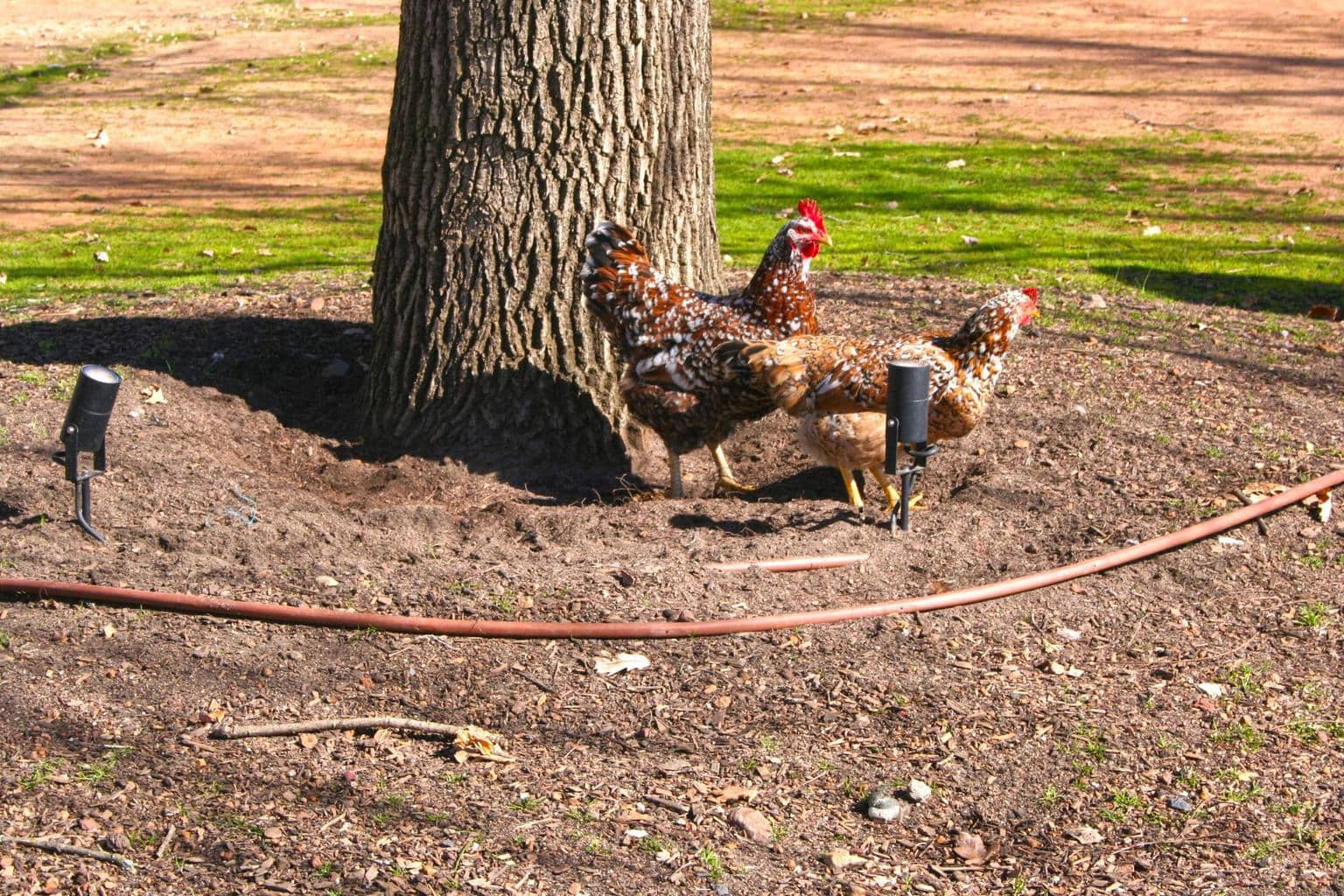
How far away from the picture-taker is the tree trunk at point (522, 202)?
17.9ft

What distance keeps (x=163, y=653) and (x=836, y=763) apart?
202 centimetres

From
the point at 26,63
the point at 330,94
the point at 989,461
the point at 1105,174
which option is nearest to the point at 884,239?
the point at 1105,174

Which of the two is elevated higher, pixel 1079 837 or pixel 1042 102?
pixel 1042 102

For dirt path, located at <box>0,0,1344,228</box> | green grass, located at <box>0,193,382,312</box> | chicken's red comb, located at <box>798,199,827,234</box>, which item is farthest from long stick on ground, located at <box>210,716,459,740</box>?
dirt path, located at <box>0,0,1344,228</box>

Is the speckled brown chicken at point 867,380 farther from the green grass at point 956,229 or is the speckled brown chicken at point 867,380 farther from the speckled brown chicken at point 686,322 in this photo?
the green grass at point 956,229

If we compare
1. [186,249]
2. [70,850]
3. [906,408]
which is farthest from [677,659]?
[186,249]

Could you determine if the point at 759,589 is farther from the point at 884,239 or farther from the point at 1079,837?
the point at 884,239

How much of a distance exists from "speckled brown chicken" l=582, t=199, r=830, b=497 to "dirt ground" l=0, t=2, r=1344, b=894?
16.6 inches

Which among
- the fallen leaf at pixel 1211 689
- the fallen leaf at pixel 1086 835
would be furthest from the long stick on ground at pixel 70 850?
the fallen leaf at pixel 1211 689

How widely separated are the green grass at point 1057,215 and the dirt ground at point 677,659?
78.4 inches

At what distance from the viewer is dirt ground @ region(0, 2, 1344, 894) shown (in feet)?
10.5

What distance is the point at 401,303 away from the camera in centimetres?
593

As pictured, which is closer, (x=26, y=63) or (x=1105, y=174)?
(x=1105, y=174)

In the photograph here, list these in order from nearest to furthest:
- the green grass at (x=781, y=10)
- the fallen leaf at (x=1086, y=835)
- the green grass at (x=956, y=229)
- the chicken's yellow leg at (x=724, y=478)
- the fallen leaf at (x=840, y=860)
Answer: the fallen leaf at (x=840, y=860) < the fallen leaf at (x=1086, y=835) < the chicken's yellow leg at (x=724, y=478) < the green grass at (x=956, y=229) < the green grass at (x=781, y=10)
